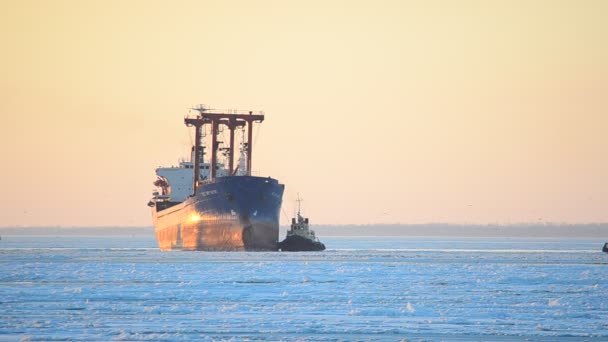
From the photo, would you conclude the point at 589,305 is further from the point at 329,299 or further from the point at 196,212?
the point at 196,212

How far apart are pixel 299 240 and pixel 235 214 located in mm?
15128

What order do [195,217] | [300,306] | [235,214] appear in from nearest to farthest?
[300,306] → [235,214] → [195,217]

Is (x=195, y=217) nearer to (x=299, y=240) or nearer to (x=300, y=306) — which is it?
(x=299, y=240)

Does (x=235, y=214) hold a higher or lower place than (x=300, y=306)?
higher

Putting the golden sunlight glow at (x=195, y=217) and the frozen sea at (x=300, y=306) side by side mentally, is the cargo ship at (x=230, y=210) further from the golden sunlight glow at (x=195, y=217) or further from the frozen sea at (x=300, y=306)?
the frozen sea at (x=300, y=306)

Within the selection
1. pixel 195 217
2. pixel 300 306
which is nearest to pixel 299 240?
pixel 195 217

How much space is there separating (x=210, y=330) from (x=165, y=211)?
86775mm

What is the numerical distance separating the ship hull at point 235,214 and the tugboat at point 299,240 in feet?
21.3

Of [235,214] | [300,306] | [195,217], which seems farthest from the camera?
[195,217]

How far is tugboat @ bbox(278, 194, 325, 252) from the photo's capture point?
102 meters

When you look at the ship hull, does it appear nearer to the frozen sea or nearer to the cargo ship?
the cargo ship

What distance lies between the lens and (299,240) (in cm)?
10356

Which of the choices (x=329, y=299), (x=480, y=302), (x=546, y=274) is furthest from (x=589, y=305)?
(x=546, y=274)

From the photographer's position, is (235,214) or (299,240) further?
(299,240)
